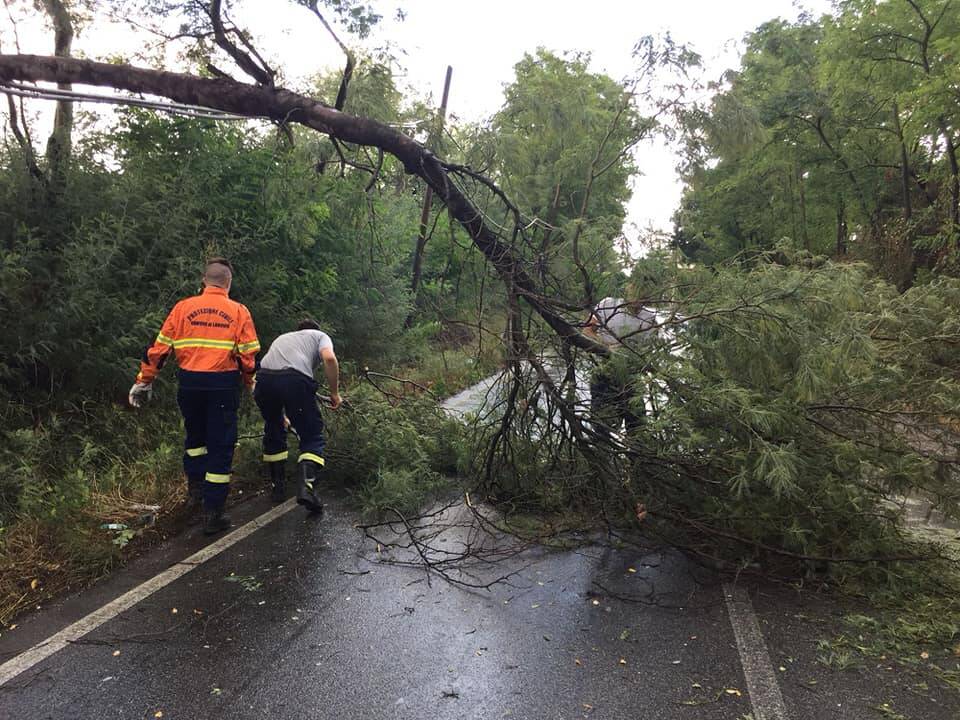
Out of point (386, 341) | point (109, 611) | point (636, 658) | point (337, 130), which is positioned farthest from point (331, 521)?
point (386, 341)

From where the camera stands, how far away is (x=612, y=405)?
477 cm

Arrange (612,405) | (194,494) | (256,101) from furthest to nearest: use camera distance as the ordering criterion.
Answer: (256,101) → (194,494) → (612,405)

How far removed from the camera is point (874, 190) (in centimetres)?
1650

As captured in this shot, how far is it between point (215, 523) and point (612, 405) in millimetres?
3055

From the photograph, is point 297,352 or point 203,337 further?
point 297,352

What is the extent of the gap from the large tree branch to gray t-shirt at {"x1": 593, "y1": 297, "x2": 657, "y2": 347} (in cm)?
145

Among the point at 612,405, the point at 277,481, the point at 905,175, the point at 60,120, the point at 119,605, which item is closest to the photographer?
the point at 119,605

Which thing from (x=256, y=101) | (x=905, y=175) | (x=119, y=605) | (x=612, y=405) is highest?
(x=905, y=175)

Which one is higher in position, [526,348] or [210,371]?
[526,348]

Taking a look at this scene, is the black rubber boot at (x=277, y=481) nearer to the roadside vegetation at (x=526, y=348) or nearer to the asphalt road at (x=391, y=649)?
the roadside vegetation at (x=526, y=348)

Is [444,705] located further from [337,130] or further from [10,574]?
[337,130]

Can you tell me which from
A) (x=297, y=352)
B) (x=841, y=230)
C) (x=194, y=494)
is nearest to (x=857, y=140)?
(x=841, y=230)

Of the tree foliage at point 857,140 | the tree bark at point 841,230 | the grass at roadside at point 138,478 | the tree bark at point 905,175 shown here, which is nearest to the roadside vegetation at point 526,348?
the grass at roadside at point 138,478

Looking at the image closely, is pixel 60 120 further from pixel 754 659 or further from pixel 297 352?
pixel 754 659
